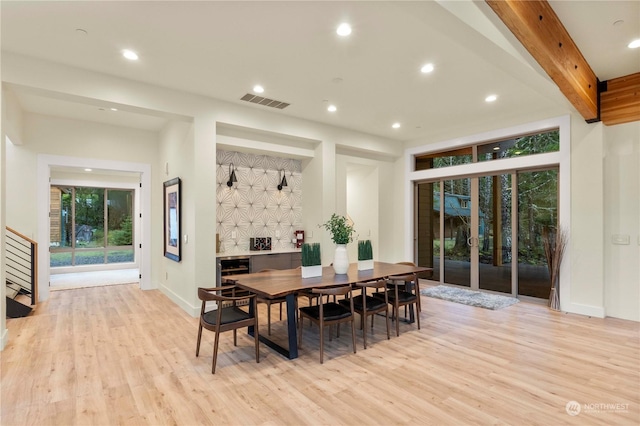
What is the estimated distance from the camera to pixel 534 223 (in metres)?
5.65

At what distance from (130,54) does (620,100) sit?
19.8 feet

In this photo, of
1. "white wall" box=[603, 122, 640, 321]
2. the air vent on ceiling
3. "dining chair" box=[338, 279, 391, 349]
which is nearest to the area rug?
"white wall" box=[603, 122, 640, 321]

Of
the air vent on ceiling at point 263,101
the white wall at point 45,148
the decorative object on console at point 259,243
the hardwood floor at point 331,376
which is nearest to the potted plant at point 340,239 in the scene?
the hardwood floor at point 331,376

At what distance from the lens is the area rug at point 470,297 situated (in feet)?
17.6

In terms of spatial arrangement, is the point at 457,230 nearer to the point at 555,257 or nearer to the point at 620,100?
the point at 555,257

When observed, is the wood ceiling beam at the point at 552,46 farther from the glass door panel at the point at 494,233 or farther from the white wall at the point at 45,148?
the white wall at the point at 45,148

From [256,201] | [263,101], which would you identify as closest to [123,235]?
[256,201]

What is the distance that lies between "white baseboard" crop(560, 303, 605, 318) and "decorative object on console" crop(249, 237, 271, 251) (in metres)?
4.83

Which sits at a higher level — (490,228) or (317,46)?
(317,46)

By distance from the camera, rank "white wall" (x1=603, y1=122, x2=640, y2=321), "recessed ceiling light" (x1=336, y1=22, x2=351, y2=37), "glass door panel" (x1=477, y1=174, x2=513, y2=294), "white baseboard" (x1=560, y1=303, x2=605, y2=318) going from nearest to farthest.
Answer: "recessed ceiling light" (x1=336, y1=22, x2=351, y2=37), "white wall" (x1=603, y1=122, x2=640, y2=321), "white baseboard" (x1=560, y1=303, x2=605, y2=318), "glass door panel" (x1=477, y1=174, x2=513, y2=294)

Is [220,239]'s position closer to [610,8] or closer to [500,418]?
[500,418]

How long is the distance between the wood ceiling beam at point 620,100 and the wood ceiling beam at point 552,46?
280 millimetres

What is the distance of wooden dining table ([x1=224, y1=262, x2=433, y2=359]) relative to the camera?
334cm

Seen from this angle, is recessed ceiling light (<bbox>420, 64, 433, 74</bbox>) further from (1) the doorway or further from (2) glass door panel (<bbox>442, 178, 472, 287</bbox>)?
(2) glass door panel (<bbox>442, 178, 472, 287</bbox>)
